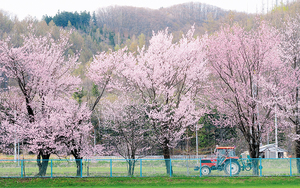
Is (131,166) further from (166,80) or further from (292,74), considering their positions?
(292,74)

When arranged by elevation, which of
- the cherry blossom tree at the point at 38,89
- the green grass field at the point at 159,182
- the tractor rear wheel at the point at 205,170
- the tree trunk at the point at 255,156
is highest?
the cherry blossom tree at the point at 38,89

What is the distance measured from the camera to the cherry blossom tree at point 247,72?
23.0m

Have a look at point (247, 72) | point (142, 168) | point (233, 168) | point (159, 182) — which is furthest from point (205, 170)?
point (247, 72)

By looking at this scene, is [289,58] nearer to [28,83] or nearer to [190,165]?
[190,165]

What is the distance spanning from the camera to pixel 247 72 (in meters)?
23.4

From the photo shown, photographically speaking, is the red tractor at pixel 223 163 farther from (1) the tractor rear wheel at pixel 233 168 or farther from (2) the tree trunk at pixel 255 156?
(2) the tree trunk at pixel 255 156

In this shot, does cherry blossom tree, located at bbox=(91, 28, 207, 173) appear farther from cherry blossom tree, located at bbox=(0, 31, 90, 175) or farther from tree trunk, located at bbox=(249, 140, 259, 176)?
tree trunk, located at bbox=(249, 140, 259, 176)

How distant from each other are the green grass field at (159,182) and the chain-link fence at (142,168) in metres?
0.84

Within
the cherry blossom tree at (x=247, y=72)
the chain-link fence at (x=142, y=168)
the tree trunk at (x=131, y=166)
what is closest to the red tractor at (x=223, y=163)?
the chain-link fence at (x=142, y=168)

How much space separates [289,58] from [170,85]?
961 cm

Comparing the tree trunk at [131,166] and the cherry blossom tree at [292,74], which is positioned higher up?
the cherry blossom tree at [292,74]

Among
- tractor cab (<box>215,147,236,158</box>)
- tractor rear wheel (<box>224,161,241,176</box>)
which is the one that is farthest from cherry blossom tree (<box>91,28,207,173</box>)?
tractor rear wheel (<box>224,161,241,176</box>)

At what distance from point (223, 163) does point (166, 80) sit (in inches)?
294

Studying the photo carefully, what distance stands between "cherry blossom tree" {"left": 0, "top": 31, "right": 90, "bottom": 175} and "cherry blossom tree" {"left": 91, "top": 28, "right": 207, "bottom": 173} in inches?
119
